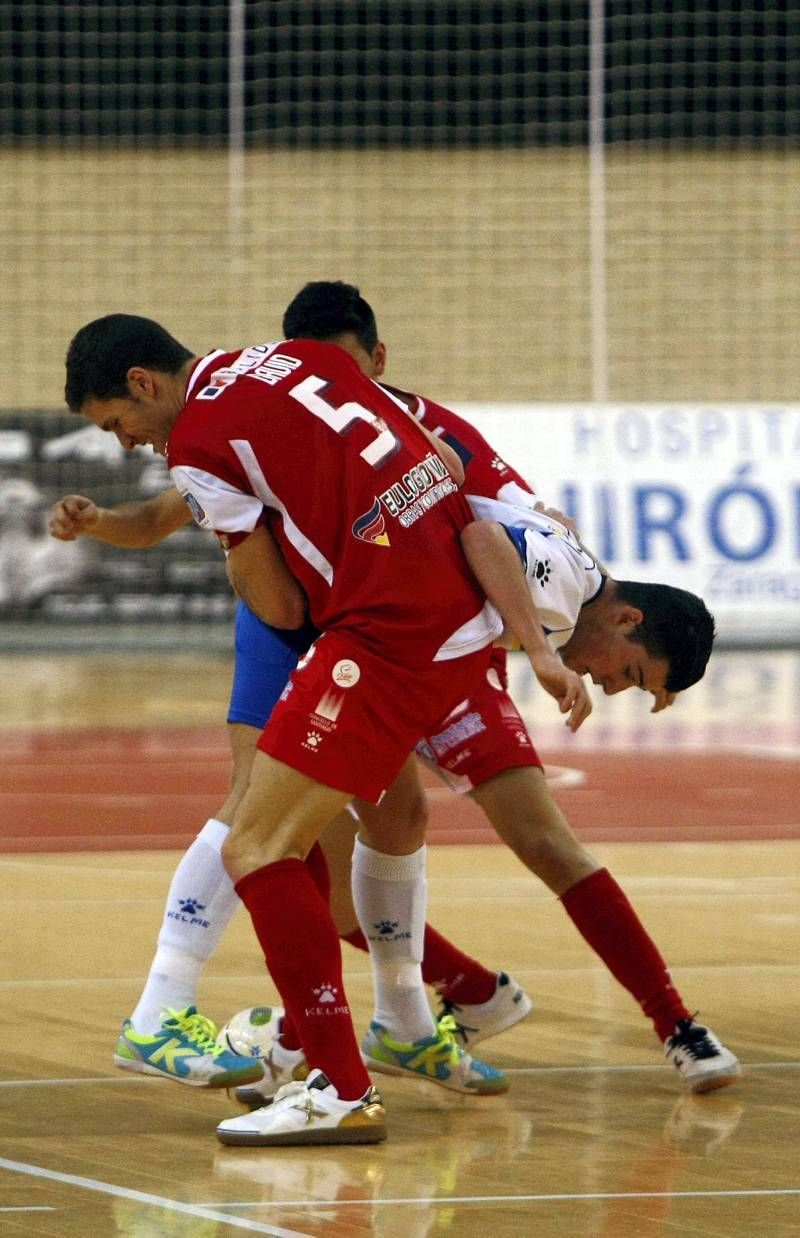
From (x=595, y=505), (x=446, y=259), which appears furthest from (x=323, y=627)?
(x=446, y=259)

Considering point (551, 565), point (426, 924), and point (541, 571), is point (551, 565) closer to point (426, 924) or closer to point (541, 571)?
point (541, 571)

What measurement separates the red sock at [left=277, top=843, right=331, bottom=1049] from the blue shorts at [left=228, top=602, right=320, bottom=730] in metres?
0.34

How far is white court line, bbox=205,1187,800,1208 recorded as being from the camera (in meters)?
3.54

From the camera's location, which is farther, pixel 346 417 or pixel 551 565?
pixel 551 565

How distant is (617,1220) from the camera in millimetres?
3426

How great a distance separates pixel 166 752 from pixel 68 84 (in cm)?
1045

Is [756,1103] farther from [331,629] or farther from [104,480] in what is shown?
[104,480]

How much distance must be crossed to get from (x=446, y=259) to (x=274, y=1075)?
1539cm

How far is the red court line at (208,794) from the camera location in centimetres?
803

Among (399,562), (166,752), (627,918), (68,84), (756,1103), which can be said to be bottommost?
(166,752)

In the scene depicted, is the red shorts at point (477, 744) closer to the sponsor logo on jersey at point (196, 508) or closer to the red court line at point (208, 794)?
the sponsor logo on jersey at point (196, 508)

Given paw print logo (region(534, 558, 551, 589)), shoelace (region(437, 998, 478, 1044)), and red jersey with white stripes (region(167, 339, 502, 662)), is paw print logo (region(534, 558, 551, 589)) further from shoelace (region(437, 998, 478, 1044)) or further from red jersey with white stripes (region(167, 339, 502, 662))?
shoelace (region(437, 998, 478, 1044))


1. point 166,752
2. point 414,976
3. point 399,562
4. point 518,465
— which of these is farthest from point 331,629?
point 518,465

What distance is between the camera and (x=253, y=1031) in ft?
15.1
